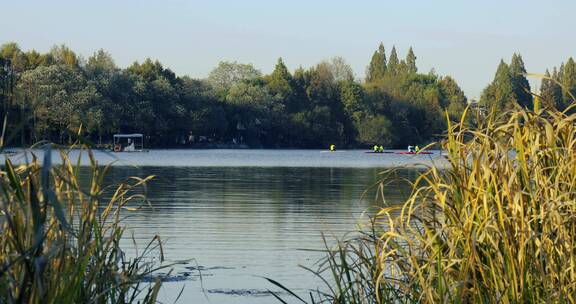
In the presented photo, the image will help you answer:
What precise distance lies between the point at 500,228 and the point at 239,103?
10845 centimetres

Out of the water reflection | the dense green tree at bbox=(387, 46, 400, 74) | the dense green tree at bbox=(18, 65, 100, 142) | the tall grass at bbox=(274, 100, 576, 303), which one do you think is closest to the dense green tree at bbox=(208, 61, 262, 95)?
the dense green tree at bbox=(387, 46, 400, 74)

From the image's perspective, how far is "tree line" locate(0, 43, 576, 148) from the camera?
9575cm

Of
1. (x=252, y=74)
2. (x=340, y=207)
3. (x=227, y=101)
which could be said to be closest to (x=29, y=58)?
(x=227, y=101)

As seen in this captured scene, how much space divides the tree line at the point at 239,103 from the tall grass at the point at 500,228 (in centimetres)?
7578

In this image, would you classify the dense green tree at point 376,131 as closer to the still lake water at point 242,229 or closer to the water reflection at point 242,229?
the water reflection at point 242,229

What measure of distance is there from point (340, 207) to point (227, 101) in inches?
3497

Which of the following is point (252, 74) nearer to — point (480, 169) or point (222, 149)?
point (222, 149)

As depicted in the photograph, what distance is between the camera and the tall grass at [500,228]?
5902mm

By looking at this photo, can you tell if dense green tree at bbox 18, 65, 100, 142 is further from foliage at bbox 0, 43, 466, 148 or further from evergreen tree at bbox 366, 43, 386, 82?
evergreen tree at bbox 366, 43, 386, 82

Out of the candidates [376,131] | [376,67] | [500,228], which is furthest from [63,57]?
[500,228]

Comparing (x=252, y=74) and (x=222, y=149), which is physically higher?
(x=252, y=74)

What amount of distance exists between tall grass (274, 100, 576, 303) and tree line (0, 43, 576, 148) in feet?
249

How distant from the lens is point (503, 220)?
589cm

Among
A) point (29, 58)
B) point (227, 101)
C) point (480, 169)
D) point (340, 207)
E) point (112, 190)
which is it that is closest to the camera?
point (480, 169)
